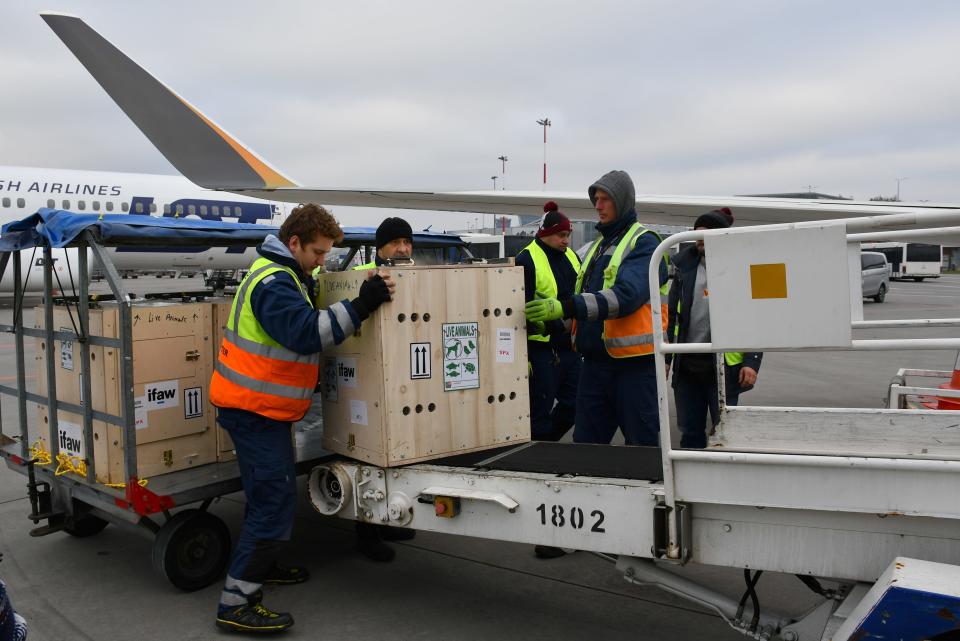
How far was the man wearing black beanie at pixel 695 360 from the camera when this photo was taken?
483 centimetres

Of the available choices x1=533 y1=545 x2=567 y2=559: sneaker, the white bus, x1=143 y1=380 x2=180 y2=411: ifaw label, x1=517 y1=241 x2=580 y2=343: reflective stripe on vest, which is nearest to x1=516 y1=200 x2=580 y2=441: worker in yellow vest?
x1=517 y1=241 x2=580 y2=343: reflective stripe on vest

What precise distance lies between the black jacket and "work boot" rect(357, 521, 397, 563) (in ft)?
7.01

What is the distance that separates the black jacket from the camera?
4.97 metres

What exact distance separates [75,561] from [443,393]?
2605 millimetres

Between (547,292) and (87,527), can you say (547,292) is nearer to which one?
(547,292)

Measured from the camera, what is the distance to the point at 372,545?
14.5 feet

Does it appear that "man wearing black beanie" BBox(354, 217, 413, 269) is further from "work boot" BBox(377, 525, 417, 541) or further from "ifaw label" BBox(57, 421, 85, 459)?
"ifaw label" BBox(57, 421, 85, 459)

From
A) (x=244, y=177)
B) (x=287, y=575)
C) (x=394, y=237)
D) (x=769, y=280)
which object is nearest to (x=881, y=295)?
(x=244, y=177)

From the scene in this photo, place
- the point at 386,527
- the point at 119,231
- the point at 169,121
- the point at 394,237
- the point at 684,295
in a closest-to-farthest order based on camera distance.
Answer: the point at 119,231
the point at 386,527
the point at 394,237
the point at 684,295
the point at 169,121

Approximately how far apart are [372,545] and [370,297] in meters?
1.85

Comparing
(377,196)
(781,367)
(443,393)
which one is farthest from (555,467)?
(781,367)

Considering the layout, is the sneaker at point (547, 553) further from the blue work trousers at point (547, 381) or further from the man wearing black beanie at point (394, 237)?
the man wearing black beanie at point (394, 237)

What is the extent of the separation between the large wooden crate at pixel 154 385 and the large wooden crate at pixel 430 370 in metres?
0.80

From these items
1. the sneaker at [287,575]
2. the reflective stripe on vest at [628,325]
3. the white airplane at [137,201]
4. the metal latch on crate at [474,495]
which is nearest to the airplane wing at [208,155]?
the reflective stripe on vest at [628,325]
